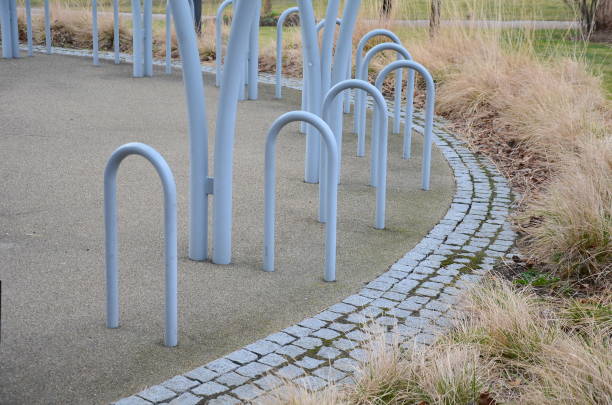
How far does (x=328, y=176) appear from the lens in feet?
15.3

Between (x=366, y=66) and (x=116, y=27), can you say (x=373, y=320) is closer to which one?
(x=366, y=66)

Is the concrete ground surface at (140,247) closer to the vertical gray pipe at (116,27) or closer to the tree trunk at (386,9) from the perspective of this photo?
the vertical gray pipe at (116,27)

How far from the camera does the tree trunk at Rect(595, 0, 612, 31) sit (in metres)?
16.1

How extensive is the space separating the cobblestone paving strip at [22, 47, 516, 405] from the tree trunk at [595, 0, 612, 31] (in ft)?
36.1

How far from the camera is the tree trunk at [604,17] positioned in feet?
52.7

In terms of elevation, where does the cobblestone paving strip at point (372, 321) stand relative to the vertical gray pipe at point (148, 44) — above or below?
below

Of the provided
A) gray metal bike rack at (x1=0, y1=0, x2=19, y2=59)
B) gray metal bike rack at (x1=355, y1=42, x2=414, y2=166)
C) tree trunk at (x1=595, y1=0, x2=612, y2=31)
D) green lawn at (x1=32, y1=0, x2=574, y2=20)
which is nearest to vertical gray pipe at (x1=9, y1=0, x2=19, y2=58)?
gray metal bike rack at (x1=0, y1=0, x2=19, y2=59)

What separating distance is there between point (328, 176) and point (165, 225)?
1.21 m

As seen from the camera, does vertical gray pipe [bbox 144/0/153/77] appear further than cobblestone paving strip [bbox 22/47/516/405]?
Yes

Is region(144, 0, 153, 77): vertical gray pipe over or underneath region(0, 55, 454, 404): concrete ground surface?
over

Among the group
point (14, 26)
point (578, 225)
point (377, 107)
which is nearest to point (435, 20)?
point (14, 26)

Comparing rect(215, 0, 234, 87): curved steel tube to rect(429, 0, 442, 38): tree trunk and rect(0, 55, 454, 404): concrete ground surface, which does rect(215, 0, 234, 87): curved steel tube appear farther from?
rect(429, 0, 442, 38): tree trunk

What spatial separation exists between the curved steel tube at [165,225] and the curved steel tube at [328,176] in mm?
955

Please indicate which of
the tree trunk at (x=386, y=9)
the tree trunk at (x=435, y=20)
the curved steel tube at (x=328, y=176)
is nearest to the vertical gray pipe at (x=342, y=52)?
the curved steel tube at (x=328, y=176)
